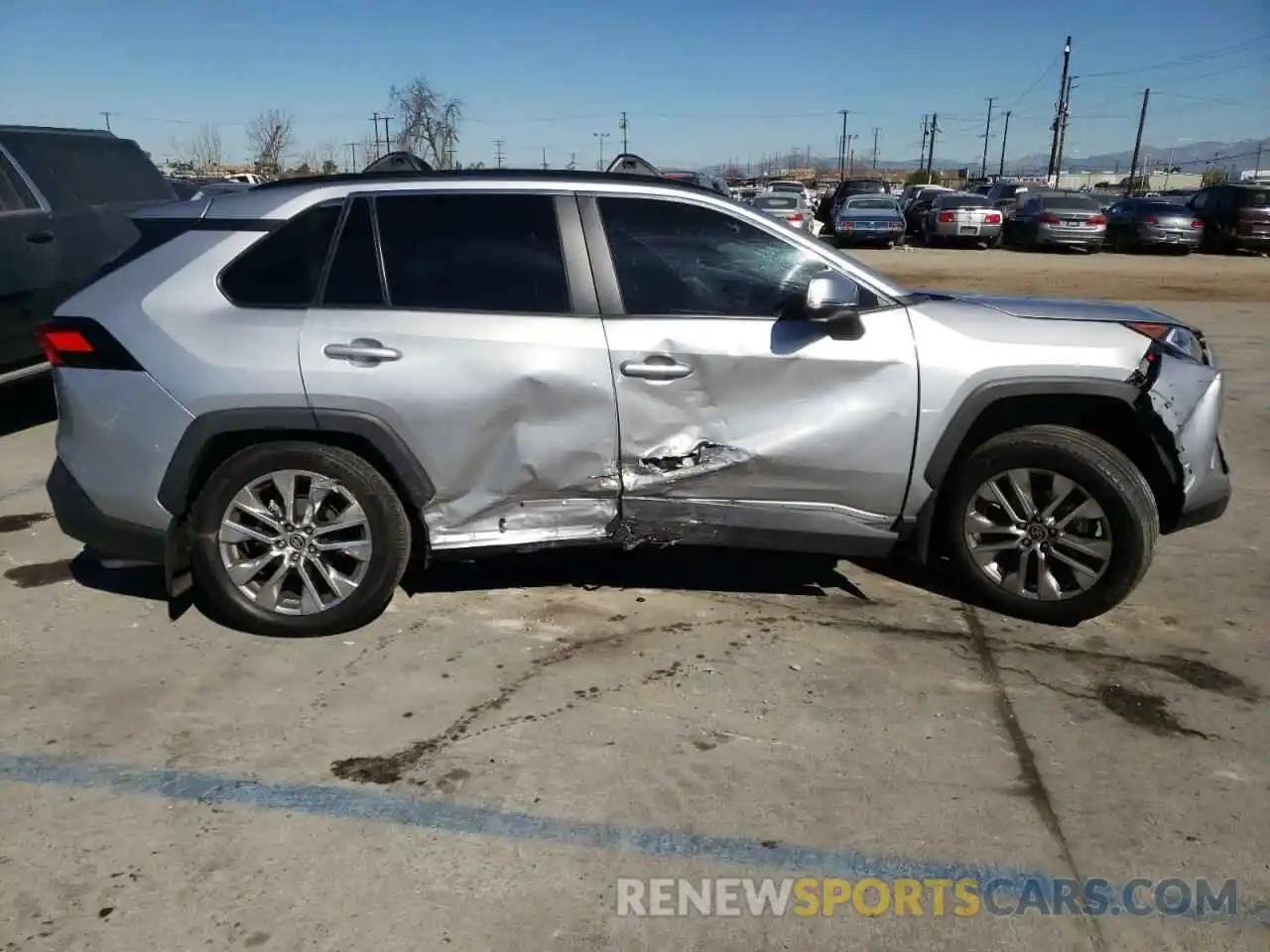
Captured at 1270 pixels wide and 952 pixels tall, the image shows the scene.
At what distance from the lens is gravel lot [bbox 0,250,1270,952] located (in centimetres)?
263

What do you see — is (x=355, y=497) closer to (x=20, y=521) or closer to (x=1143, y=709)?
(x=20, y=521)

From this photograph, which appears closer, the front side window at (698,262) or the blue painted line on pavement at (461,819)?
the blue painted line on pavement at (461,819)

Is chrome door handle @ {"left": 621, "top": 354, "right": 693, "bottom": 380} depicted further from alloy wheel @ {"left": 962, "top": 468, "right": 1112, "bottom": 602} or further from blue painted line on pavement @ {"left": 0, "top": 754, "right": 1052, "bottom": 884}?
blue painted line on pavement @ {"left": 0, "top": 754, "right": 1052, "bottom": 884}

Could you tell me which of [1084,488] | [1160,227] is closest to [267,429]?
[1084,488]

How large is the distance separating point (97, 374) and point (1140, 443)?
4.11 m

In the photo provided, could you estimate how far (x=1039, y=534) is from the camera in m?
4.16

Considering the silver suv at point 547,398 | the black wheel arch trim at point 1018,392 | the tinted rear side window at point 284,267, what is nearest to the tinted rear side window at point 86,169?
the silver suv at point 547,398

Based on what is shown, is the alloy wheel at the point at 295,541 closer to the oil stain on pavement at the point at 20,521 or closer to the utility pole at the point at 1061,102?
the oil stain on pavement at the point at 20,521

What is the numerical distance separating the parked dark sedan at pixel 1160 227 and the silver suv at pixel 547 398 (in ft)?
80.2

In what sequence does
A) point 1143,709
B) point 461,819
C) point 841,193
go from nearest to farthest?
point 461,819 → point 1143,709 → point 841,193

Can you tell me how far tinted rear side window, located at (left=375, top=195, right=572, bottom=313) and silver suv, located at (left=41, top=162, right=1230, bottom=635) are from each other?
0.01 metres

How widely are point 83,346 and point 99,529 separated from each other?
71cm

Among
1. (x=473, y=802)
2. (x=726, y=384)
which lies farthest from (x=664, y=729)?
(x=726, y=384)

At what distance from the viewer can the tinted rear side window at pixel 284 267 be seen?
13.1 feet
